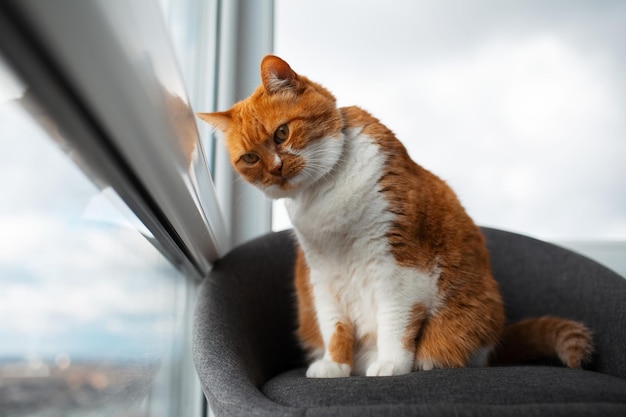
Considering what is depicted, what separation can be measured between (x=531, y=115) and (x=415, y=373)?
1.49 m

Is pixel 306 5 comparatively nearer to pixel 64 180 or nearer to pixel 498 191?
pixel 498 191

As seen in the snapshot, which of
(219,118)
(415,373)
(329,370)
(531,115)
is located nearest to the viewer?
(415,373)

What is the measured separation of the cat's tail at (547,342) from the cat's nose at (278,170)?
661 millimetres

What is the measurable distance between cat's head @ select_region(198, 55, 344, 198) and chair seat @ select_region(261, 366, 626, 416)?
1.34 feet

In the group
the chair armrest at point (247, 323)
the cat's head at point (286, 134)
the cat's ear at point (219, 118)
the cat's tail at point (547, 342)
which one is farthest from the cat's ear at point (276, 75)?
the cat's tail at point (547, 342)

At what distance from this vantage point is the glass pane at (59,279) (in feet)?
1.54

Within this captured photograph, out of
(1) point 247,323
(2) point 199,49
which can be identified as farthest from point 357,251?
(2) point 199,49

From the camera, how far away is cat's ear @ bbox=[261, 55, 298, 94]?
41.2 inches

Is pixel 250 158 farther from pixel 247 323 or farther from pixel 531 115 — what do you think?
pixel 531 115

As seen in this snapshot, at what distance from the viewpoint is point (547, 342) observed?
1.21m

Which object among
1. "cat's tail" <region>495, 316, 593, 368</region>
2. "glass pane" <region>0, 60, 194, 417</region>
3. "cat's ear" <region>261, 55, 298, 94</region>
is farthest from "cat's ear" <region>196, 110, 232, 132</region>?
"cat's tail" <region>495, 316, 593, 368</region>

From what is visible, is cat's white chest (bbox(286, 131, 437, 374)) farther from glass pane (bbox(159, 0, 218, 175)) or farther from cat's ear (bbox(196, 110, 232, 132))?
glass pane (bbox(159, 0, 218, 175))

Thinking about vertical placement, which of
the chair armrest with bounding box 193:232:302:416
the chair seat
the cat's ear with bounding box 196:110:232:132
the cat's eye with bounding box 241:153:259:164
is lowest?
the chair armrest with bounding box 193:232:302:416

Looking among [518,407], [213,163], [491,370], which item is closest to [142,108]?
[518,407]
